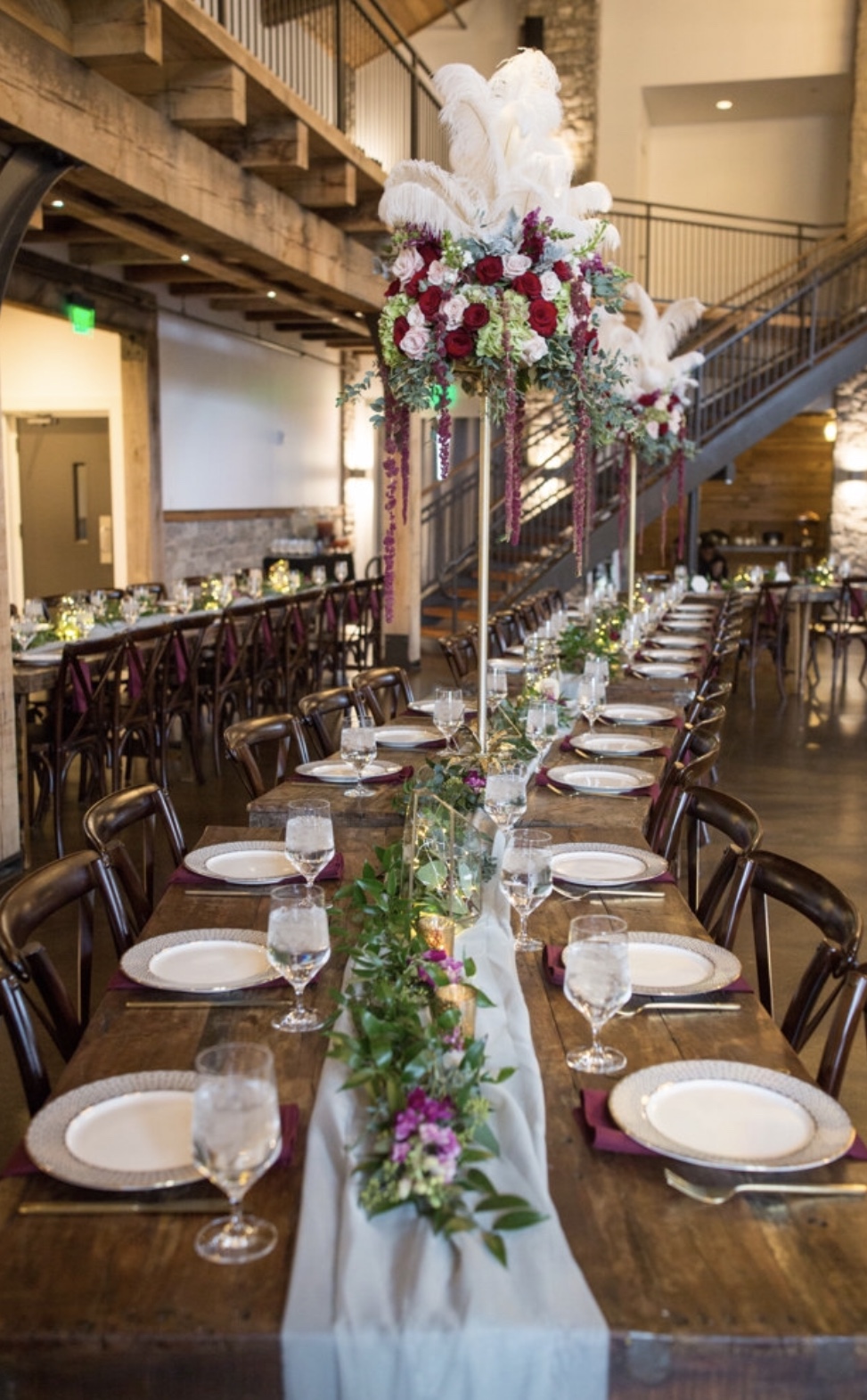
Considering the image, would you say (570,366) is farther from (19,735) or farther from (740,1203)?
(19,735)

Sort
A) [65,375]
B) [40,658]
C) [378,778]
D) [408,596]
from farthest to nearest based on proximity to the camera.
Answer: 1. [408,596]
2. [65,375]
3. [40,658]
4. [378,778]

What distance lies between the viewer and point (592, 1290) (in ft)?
4.31

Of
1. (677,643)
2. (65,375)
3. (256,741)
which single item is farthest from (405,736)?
(65,375)

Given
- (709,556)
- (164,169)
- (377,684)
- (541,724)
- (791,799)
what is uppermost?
(164,169)

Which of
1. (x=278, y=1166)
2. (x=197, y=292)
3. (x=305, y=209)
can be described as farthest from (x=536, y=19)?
(x=278, y=1166)

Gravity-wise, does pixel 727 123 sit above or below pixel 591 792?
above

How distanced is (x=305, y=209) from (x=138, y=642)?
3.51 m

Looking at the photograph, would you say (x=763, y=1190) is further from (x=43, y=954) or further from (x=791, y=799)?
(x=791, y=799)

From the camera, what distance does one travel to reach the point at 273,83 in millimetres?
6102

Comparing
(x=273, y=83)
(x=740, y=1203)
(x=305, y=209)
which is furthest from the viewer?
(x=305, y=209)

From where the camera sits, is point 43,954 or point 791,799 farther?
point 791,799

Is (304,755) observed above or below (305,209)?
below

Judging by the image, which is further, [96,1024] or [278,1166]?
[96,1024]

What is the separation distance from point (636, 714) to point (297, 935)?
3064 millimetres
